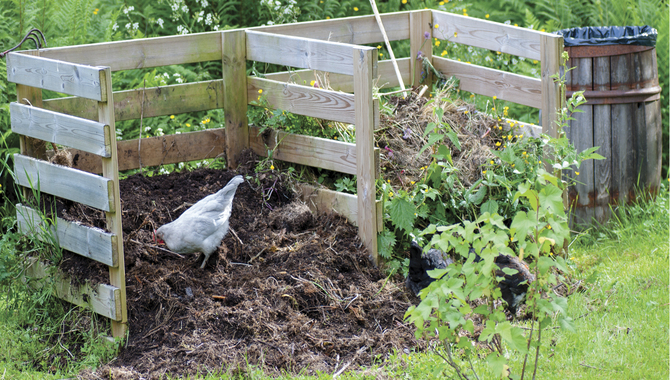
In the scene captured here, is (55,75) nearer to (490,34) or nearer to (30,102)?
(30,102)

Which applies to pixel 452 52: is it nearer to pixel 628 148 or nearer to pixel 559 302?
pixel 628 148

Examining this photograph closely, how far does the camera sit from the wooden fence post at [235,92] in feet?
15.5

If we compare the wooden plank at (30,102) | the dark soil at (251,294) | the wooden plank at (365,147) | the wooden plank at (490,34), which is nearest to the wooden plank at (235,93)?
the dark soil at (251,294)

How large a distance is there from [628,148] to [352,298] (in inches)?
105

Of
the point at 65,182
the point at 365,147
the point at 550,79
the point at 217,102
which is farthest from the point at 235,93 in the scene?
the point at 550,79

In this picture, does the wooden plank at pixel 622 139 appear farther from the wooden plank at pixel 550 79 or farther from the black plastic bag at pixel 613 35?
the wooden plank at pixel 550 79

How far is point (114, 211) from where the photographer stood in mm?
3457

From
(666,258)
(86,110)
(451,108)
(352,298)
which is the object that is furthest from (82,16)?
(666,258)

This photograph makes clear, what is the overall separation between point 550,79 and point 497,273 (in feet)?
4.58

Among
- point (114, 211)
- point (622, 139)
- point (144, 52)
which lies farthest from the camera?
point (622, 139)

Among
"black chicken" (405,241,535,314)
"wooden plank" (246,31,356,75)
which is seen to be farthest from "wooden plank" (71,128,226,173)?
"black chicken" (405,241,535,314)

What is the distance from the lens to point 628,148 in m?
5.01

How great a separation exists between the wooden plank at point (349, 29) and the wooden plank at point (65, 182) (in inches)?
74.9

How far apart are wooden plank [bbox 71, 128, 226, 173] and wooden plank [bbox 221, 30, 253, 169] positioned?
0.32 ft
